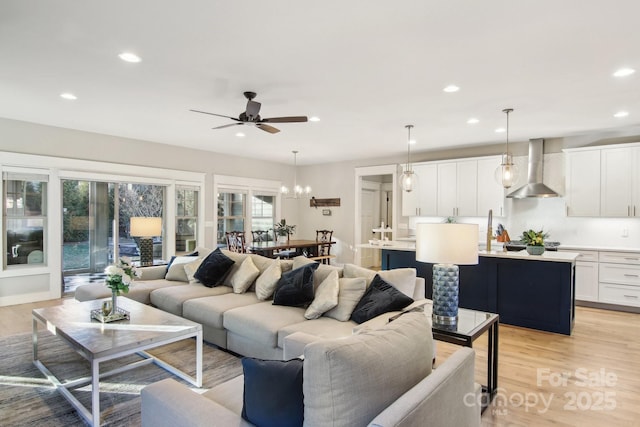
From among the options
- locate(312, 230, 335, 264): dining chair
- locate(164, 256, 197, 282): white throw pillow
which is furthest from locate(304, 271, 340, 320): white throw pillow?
locate(312, 230, 335, 264): dining chair

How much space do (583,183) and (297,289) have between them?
5.05 meters

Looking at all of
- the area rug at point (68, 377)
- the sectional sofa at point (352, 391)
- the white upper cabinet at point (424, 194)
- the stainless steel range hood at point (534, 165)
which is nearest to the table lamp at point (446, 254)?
the sectional sofa at point (352, 391)

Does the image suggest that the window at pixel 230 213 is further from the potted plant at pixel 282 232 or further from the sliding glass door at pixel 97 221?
the sliding glass door at pixel 97 221

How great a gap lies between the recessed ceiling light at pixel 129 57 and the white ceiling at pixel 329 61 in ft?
0.20

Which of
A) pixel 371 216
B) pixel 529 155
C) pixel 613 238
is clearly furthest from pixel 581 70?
pixel 371 216

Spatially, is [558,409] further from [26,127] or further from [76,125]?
[26,127]

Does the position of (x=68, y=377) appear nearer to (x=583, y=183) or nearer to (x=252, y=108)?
(x=252, y=108)

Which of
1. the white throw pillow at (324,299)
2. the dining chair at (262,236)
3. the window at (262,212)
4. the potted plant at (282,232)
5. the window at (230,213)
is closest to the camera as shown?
the white throw pillow at (324,299)

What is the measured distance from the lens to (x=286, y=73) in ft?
11.1

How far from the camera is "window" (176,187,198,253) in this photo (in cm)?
713

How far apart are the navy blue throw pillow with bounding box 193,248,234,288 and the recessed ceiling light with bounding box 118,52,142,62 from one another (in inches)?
90.5

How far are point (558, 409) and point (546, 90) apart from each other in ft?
9.88

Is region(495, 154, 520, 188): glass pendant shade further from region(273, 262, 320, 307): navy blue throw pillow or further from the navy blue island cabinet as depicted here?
region(273, 262, 320, 307): navy blue throw pillow

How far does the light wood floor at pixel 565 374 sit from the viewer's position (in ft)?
8.08
